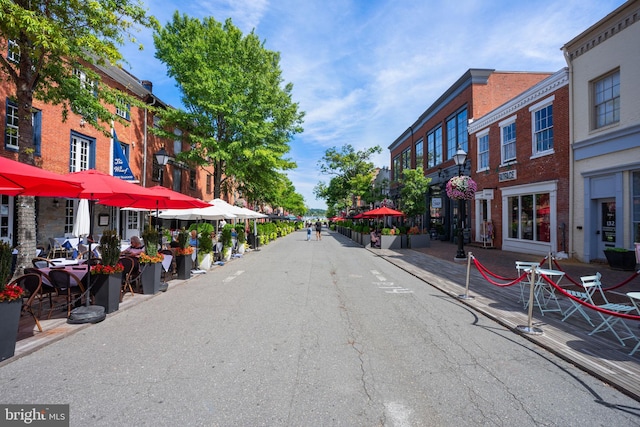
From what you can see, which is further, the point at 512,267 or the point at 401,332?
the point at 512,267

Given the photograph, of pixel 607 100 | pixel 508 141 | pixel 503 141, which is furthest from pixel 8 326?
pixel 503 141

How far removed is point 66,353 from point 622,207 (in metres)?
16.0

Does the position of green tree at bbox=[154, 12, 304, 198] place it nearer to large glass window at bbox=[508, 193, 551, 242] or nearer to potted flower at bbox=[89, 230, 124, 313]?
potted flower at bbox=[89, 230, 124, 313]

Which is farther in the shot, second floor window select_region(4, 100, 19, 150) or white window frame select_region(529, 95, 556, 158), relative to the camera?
white window frame select_region(529, 95, 556, 158)

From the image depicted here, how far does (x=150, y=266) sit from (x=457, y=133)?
2258 cm

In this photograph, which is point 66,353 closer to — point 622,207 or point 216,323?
point 216,323

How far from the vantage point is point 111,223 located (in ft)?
57.2

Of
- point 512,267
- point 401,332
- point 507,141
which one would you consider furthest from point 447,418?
point 507,141

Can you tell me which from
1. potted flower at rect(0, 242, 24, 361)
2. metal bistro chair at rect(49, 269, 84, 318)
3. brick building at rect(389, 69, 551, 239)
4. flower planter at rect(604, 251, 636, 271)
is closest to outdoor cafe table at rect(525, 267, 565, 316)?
flower planter at rect(604, 251, 636, 271)

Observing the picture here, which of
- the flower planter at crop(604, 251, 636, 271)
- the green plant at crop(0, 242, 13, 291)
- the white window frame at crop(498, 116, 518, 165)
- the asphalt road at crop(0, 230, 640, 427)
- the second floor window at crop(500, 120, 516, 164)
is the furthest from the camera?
the second floor window at crop(500, 120, 516, 164)

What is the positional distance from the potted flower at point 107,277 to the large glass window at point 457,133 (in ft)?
69.3

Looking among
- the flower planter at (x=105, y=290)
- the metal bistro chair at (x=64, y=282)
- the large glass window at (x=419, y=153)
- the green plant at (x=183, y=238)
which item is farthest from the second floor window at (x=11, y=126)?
the large glass window at (x=419, y=153)

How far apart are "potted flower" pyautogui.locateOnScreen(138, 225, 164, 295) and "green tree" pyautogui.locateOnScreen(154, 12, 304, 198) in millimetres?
11489

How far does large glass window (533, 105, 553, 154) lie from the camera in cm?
1496
